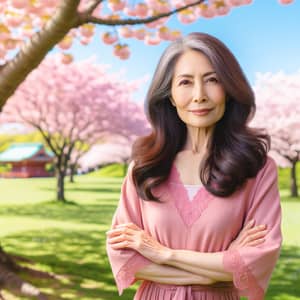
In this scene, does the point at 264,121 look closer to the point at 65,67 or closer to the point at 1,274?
the point at 65,67

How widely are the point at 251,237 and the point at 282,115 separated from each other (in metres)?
12.0

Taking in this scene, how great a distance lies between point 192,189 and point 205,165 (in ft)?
0.22

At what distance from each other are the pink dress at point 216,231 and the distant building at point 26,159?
16.5 meters

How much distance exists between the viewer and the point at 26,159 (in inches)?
682

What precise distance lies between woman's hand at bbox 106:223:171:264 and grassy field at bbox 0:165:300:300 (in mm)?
2683

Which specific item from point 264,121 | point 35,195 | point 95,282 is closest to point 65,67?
point 35,195

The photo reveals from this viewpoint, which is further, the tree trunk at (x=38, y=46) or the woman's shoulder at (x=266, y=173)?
the tree trunk at (x=38, y=46)

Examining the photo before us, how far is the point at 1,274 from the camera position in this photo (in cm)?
373

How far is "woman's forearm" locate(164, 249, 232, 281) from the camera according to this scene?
112cm

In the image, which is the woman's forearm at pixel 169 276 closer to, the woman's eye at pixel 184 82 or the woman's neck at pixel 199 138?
the woman's neck at pixel 199 138

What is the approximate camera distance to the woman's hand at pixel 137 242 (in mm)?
1161

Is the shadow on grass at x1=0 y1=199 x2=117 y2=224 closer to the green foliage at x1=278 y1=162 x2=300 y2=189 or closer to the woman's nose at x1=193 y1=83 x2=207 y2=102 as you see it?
the green foliage at x1=278 y1=162 x2=300 y2=189

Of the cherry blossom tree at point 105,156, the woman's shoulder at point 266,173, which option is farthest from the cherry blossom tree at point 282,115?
the woman's shoulder at point 266,173

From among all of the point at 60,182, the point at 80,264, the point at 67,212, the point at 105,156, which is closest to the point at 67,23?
the point at 80,264
